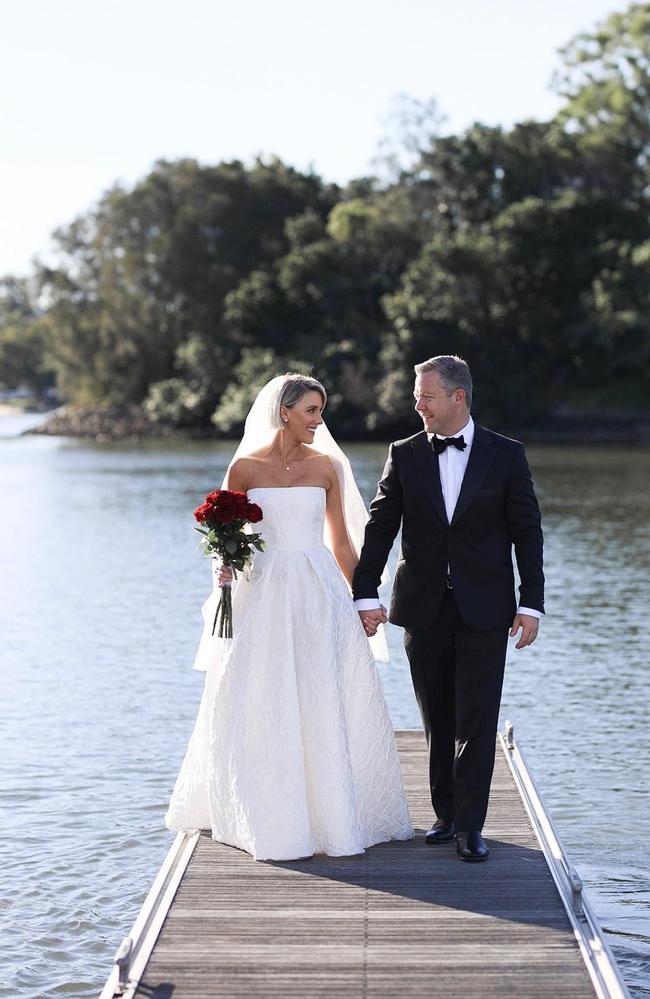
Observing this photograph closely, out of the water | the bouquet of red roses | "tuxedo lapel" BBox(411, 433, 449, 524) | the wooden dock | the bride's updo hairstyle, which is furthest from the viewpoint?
the water

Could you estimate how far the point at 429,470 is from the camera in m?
5.82

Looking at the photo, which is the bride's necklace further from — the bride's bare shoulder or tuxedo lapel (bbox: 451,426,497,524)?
tuxedo lapel (bbox: 451,426,497,524)

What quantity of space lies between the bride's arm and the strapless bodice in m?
0.13

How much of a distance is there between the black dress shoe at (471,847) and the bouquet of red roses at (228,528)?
1296mm

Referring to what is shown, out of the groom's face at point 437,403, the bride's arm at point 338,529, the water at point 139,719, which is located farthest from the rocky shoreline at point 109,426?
the groom's face at point 437,403

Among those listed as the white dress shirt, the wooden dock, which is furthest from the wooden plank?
the white dress shirt

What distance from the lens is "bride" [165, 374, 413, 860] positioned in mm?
5992

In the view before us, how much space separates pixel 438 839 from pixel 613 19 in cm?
7130

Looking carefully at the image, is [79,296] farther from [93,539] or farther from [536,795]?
[536,795]

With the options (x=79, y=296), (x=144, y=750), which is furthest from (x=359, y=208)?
(x=144, y=750)

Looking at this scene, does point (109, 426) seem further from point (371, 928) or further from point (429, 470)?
point (371, 928)

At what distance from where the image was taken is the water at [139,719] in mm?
7172

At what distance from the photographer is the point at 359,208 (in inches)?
2571

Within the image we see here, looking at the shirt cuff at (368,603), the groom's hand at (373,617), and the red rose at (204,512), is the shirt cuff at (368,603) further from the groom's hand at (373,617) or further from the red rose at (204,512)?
the red rose at (204,512)
